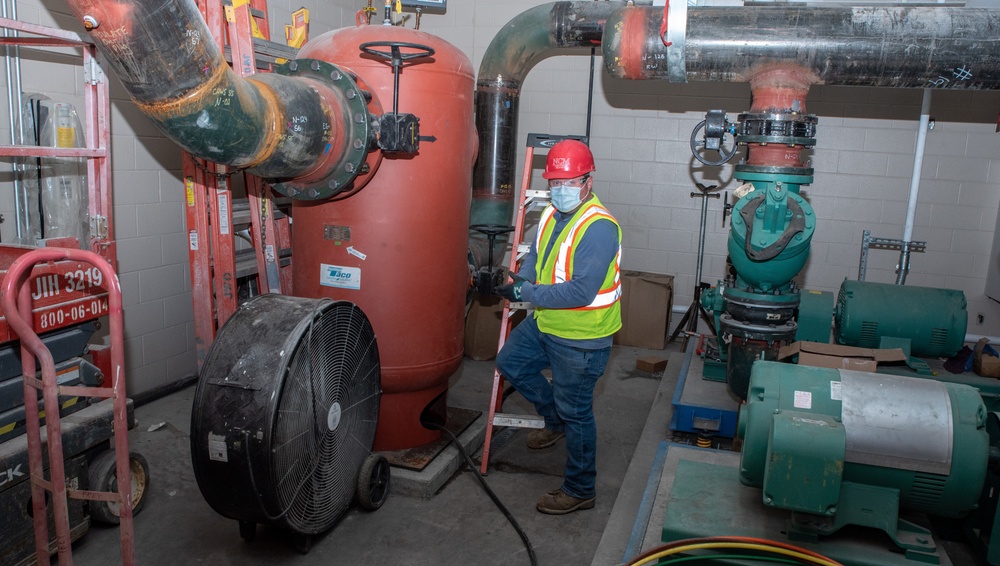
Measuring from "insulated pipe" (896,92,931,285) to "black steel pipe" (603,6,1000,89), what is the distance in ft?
4.49

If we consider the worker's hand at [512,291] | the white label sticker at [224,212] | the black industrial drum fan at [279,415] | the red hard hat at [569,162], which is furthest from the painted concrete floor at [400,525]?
the red hard hat at [569,162]

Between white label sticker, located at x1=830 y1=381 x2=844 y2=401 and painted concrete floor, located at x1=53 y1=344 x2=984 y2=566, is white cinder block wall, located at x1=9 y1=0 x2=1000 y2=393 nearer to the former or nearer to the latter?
painted concrete floor, located at x1=53 y1=344 x2=984 y2=566

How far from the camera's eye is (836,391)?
2.01m

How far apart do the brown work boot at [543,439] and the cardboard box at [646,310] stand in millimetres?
1997

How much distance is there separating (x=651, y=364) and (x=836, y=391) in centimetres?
313

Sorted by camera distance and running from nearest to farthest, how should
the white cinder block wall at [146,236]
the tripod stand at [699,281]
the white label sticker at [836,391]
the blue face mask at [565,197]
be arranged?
the white label sticker at [836,391], the blue face mask at [565,197], the white cinder block wall at [146,236], the tripod stand at [699,281]

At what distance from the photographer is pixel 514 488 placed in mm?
3420

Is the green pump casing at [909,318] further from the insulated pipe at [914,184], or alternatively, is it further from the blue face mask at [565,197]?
the blue face mask at [565,197]

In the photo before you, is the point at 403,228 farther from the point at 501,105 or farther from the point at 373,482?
the point at 501,105

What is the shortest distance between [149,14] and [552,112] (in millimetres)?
4388

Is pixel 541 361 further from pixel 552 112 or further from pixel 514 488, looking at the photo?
pixel 552 112

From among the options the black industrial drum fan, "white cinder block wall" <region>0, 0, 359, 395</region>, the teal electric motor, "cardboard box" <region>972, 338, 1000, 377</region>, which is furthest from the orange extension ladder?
"cardboard box" <region>972, 338, 1000, 377</region>

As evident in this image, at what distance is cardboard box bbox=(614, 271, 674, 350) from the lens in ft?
18.5

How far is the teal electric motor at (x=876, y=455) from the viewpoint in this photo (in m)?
1.80
